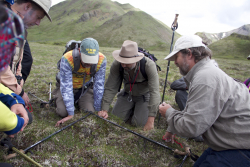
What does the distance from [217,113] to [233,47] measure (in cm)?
6722

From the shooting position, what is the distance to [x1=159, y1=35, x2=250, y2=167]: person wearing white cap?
2.34m

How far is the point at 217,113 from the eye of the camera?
7.80 feet

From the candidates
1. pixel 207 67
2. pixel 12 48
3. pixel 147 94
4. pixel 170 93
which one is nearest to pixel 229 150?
pixel 207 67

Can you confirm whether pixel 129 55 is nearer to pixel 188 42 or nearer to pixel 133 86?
pixel 133 86

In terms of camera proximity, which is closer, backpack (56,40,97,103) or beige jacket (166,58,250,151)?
beige jacket (166,58,250,151)

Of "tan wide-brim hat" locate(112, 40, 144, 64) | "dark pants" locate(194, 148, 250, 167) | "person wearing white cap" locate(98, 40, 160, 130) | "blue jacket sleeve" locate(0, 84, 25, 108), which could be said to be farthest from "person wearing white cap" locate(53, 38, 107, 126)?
"dark pants" locate(194, 148, 250, 167)

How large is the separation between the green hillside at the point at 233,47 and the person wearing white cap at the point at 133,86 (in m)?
51.8

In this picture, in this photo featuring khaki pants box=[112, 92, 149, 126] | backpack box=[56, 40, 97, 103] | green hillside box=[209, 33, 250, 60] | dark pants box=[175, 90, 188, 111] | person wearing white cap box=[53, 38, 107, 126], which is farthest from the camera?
green hillside box=[209, 33, 250, 60]

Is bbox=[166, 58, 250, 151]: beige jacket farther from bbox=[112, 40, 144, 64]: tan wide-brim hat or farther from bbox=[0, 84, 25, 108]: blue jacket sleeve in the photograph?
bbox=[0, 84, 25, 108]: blue jacket sleeve

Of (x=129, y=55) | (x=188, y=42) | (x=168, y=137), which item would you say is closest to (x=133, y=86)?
(x=129, y=55)

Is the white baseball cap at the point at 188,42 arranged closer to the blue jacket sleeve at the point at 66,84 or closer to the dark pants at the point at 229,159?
the dark pants at the point at 229,159

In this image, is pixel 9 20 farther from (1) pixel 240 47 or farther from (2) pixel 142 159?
(1) pixel 240 47

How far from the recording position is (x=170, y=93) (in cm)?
873

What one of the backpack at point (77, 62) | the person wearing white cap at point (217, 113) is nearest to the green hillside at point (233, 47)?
the backpack at point (77, 62)
